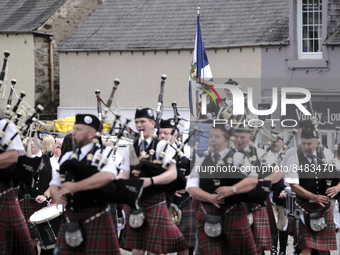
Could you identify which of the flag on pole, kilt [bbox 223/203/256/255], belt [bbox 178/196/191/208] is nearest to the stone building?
the flag on pole

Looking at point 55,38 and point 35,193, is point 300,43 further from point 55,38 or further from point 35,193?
point 35,193

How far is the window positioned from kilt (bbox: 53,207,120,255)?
39.5 feet

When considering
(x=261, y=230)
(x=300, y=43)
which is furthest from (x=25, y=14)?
(x=261, y=230)

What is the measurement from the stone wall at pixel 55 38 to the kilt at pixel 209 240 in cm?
1670

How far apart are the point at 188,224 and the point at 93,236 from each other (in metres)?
2.30

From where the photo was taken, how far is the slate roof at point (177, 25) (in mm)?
18484

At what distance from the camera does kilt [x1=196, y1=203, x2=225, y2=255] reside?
621 cm

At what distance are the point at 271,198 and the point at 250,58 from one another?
376 inches

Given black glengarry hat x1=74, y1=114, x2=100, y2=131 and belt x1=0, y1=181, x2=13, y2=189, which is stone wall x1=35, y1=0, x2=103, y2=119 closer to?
belt x1=0, y1=181, x2=13, y2=189

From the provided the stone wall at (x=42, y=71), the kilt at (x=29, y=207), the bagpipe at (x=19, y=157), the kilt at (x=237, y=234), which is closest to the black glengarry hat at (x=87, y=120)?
the bagpipe at (x=19, y=157)

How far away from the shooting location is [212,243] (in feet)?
20.4

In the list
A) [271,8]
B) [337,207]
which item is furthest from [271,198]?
[271,8]

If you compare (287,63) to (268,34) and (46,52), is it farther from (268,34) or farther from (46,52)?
(46,52)

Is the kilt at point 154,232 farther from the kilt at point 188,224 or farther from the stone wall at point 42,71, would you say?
the stone wall at point 42,71
